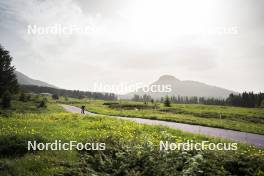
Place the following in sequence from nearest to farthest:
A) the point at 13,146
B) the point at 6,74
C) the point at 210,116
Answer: the point at 13,146, the point at 210,116, the point at 6,74

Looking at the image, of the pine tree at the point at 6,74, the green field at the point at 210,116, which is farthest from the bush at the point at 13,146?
the pine tree at the point at 6,74

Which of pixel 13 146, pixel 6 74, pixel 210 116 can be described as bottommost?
pixel 210 116

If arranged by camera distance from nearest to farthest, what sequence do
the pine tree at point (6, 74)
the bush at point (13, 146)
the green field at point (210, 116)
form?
the bush at point (13, 146) < the green field at point (210, 116) < the pine tree at point (6, 74)

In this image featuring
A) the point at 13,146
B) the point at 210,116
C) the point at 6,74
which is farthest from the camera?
the point at 6,74

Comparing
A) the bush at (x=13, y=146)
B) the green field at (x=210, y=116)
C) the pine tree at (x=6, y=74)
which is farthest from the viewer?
the pine tree at (x=6, y=74)

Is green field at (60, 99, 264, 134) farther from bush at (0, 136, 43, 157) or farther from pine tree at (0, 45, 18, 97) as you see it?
bush at (0, 136, 43, 157)

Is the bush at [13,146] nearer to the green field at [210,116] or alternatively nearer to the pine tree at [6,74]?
the green field at [210,116]

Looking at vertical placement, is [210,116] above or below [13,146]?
below

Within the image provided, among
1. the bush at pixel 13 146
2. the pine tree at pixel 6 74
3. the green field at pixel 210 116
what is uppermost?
the pine tree at pixel 6 74

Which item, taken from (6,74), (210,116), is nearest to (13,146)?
(210,116)

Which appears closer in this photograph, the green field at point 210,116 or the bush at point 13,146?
the bush at point 13,146

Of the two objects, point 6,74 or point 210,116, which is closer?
point 210,116

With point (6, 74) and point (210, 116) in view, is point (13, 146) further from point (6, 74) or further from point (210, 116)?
point (6, 74)

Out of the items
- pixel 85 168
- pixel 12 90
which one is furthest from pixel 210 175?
pixel 12 90
